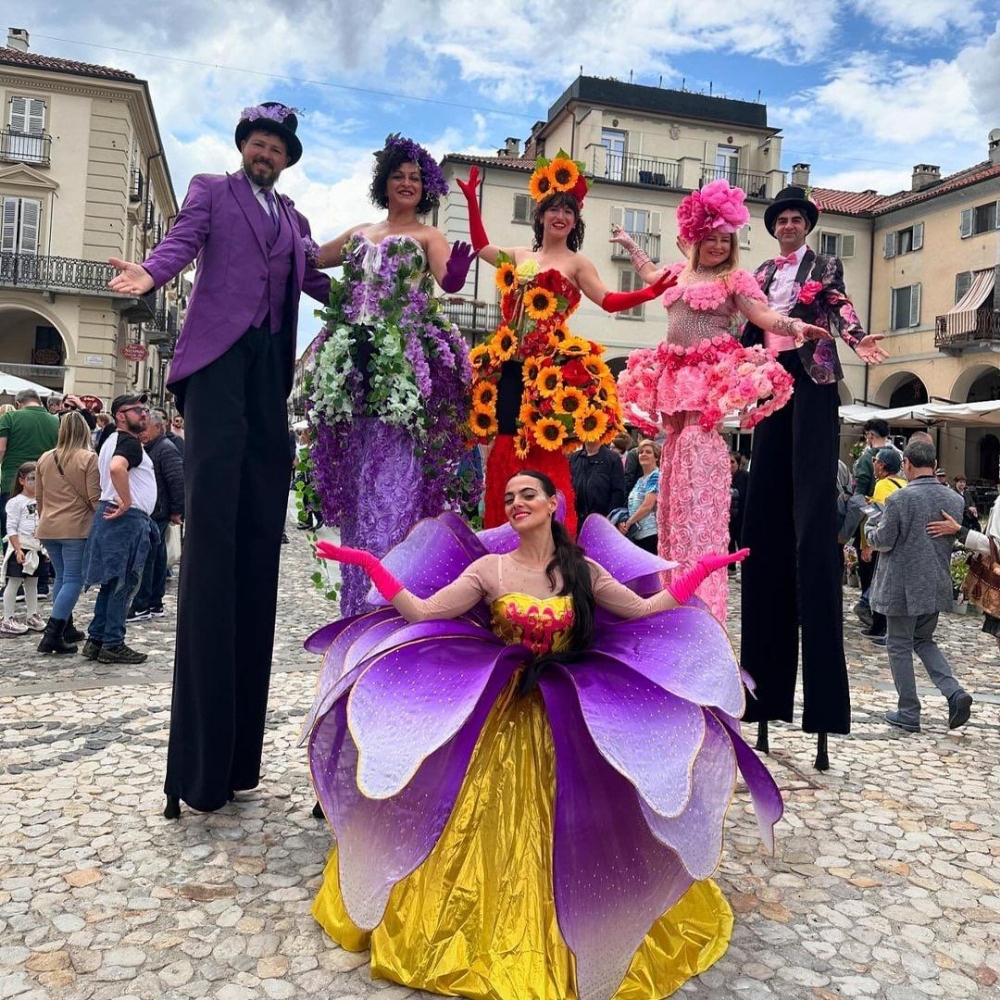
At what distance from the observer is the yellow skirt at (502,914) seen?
7.56 feet

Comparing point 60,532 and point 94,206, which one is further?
point 94,206

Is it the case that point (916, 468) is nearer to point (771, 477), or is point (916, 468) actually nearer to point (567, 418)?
point (771, 477)

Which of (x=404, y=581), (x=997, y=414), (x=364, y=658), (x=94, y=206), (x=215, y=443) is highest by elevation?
(x=94, y=206)

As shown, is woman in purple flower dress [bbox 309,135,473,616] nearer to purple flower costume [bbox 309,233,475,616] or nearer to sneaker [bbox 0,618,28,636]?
purple flower costume [bbox 309,233,475,616]

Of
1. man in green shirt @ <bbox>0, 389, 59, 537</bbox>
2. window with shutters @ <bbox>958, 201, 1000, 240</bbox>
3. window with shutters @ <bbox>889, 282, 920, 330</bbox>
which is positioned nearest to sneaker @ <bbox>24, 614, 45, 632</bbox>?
→ man in green shirt @ <bbox>0, 389, 59, 537</bbox>

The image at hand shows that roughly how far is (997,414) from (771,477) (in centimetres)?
1254

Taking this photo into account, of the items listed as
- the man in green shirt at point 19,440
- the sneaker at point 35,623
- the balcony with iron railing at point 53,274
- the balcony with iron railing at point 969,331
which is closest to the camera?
the sneaker at point 35,623

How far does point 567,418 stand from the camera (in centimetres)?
393

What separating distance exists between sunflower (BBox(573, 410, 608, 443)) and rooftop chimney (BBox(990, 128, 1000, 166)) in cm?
2841

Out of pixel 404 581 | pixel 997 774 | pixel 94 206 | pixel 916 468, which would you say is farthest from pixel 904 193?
pixel 404 581

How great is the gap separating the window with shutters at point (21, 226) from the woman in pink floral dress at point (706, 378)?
24.7m

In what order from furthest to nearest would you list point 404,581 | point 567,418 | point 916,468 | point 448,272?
point 916,468
point 567,418
point 448,272
point 404,581

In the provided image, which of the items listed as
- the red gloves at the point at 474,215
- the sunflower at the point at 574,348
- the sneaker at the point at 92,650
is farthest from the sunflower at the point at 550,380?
the sneaker at the point at 92,650

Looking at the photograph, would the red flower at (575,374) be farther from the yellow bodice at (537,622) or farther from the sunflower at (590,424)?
the yellow bodice at (537,622)
